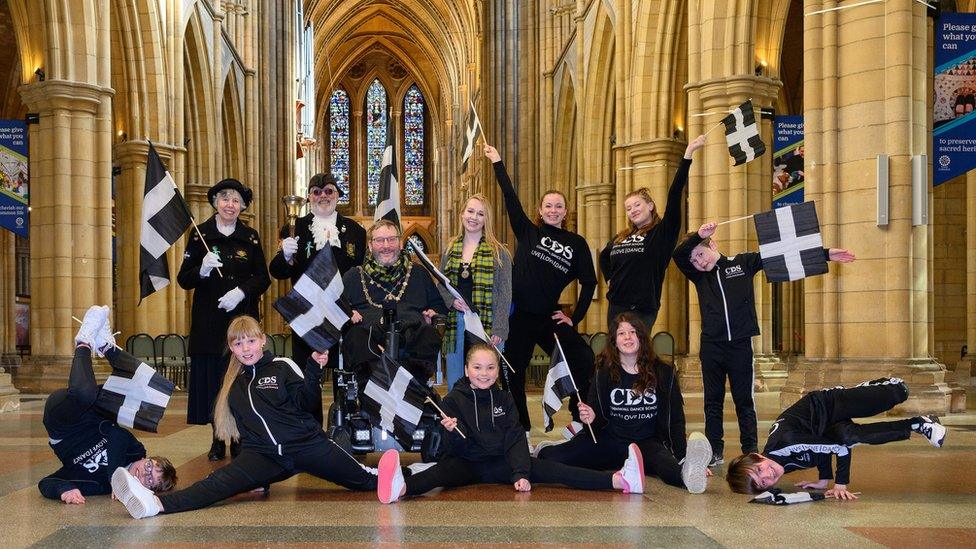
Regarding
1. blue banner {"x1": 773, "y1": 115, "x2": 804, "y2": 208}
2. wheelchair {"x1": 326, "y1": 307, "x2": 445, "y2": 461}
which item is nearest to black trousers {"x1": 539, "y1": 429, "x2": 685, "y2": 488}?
wheelchair {"x1": 326, "y1": 307, "x2": 445, "y2": 461}

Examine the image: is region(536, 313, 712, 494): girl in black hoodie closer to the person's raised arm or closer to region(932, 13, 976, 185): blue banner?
the person's raised arm

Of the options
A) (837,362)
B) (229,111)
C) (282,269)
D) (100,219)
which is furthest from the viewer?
(229,111)

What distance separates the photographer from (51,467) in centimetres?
674

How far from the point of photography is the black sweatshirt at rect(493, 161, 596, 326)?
716 cm

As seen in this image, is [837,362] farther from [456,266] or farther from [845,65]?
[456,266]

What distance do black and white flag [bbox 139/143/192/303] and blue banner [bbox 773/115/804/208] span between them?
931 cm

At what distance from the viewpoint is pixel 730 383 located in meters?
6.61

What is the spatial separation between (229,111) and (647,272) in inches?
879

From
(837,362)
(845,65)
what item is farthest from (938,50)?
(837,362)

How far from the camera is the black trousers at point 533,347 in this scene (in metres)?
7.21

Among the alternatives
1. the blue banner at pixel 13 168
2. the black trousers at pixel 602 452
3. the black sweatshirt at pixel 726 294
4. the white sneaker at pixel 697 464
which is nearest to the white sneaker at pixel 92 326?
the black trousers at pixel 602 452

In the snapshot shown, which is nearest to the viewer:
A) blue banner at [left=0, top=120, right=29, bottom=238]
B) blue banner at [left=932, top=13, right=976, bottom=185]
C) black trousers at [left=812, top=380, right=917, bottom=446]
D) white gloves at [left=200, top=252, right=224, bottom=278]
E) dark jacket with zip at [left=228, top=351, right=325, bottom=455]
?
black trousers at [left=812, top=380, right=917, bottom=446]

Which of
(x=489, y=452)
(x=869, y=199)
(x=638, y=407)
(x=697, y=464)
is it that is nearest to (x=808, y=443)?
(x=697, y=464)

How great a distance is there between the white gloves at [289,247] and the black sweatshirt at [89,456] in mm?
1749
